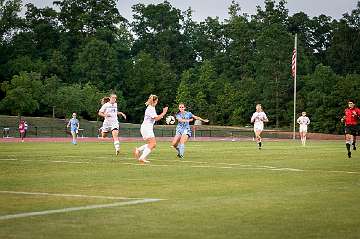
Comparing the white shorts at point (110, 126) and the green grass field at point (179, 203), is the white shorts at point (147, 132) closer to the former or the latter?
the green grass field at point (179, 203)

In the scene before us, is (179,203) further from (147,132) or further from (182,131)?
(182,131)

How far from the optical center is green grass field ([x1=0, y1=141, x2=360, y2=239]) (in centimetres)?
1013

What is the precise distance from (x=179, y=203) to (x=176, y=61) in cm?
12453

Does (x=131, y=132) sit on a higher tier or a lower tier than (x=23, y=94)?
lower

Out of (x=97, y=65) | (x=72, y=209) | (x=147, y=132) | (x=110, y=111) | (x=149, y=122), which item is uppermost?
(x=97, y=65)

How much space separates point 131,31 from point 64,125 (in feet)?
204

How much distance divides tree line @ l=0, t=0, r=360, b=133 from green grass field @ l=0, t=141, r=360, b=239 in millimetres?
72891

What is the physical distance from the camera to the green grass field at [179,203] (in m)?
10.1

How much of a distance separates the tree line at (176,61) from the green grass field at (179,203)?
72.9m

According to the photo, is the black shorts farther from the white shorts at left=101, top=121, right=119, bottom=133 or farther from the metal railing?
the metal railing

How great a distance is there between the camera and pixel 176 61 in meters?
137

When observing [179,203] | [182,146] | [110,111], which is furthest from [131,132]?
[179,203]

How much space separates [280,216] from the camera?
11.5 metres

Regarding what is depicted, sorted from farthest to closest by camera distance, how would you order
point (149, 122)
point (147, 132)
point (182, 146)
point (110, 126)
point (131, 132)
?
1. point (131, 132)
2. point (110, 126)
3. point (182, 146)
4. point (149, 122)
5. point (147, 132)
